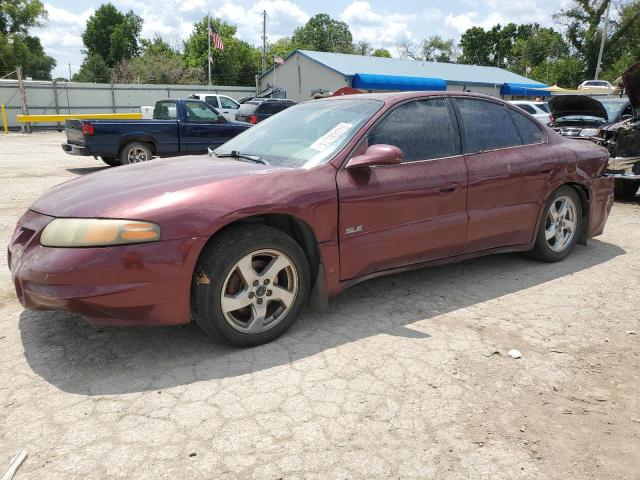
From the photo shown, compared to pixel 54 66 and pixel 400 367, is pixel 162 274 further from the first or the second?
pixel 54 66

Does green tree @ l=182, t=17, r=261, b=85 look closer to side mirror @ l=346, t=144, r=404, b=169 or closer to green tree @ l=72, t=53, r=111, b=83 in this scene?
green tree @ l=72, t=53, r=111, b=83

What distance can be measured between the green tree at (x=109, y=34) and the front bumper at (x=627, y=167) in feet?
241

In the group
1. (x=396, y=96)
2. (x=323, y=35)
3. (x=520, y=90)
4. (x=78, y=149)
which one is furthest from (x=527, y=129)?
(x=323, y=35)

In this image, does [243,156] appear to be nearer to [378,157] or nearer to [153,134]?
[378,157]

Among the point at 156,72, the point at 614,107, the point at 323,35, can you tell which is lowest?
the point at 614,107

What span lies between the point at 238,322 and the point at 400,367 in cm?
98

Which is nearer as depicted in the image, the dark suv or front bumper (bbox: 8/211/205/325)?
front bumper (bbox: 8/211/205/325)

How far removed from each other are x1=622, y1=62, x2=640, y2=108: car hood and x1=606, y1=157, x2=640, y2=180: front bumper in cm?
95

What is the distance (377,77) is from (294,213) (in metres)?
28.2

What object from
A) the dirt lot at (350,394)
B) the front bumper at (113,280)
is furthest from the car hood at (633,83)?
the front bumper at (113,280)

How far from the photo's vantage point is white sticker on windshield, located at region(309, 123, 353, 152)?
139 inches

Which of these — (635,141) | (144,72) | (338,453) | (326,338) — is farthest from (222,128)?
(144,72)

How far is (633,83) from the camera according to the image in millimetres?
7699

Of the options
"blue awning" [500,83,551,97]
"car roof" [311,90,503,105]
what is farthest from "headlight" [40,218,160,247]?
"blue awning" [500,83,551,97]
